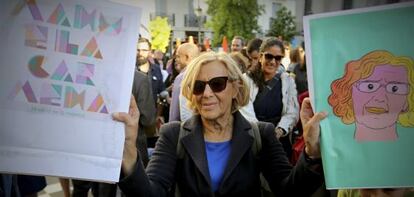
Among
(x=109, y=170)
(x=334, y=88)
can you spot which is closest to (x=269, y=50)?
(x=334, y=88)

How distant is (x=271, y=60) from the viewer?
3527 mm

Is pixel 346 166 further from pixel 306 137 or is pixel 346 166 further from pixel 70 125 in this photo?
pixel 70 125

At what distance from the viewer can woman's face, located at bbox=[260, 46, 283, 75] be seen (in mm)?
3527

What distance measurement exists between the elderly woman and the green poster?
33 centimetres

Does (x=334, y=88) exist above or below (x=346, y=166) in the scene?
above

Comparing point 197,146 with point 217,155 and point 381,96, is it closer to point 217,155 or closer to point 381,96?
point 217,155

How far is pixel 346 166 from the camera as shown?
4.62ft

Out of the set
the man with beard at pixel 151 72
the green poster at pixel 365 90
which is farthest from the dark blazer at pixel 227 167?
the man with beard at pixel 151 72

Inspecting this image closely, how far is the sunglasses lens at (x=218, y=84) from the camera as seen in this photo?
6.25 feet

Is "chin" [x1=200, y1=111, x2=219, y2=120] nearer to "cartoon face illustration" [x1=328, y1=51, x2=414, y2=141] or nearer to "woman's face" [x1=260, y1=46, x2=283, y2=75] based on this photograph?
"cartoon face illustration" [x1=328, y1=51, x2=414, y2=141]

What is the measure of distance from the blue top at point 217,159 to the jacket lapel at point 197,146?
41 mm

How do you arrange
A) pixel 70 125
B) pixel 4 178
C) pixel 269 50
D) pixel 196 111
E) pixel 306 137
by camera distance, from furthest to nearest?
pixel 269 50
pixel 196 111
pixel 4 178
pixel 306 137
pixel 70 125

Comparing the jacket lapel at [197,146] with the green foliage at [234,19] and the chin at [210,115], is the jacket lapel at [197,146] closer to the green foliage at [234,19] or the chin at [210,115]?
the chin at [210,115]

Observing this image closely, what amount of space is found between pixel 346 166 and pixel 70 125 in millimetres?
944
